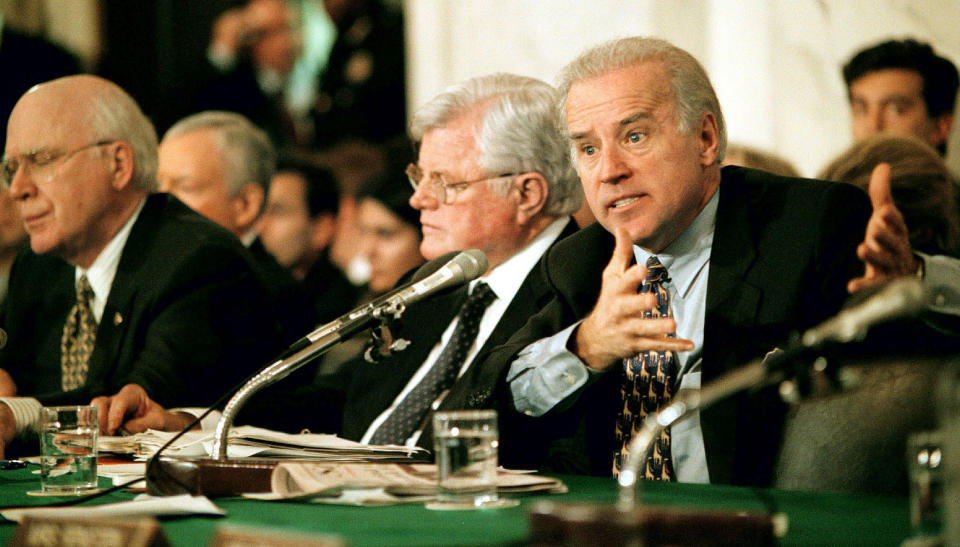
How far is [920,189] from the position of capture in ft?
9.98

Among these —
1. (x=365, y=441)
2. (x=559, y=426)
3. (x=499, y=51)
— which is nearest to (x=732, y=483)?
(x=559, y=426)

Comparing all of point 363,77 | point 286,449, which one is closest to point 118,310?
point 286,449

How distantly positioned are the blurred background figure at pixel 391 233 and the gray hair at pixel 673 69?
87.3 inches

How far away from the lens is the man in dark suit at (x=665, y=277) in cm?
234

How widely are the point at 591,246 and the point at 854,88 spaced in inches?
66.8

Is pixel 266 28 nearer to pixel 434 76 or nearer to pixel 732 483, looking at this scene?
pixel 434 76

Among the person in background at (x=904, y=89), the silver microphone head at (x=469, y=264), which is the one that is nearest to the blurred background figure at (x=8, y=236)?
the person in background at (x=904, y=89)

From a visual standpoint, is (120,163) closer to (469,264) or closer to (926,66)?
(469,264)

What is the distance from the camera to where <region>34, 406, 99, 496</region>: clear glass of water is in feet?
6.83

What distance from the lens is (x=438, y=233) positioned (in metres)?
3.36

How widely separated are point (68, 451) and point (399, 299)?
2.25ft

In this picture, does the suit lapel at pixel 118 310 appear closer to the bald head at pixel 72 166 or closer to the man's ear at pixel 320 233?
the bald head at pixel 72 166

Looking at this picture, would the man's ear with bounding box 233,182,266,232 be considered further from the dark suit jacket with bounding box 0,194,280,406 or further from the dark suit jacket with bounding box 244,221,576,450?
the dark suit jacket with bounding box 244,221,576,450

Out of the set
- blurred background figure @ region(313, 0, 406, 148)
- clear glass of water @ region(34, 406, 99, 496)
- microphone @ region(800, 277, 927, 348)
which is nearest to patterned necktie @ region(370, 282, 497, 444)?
clear glass of water @ region(34, 406, 99, 496)
